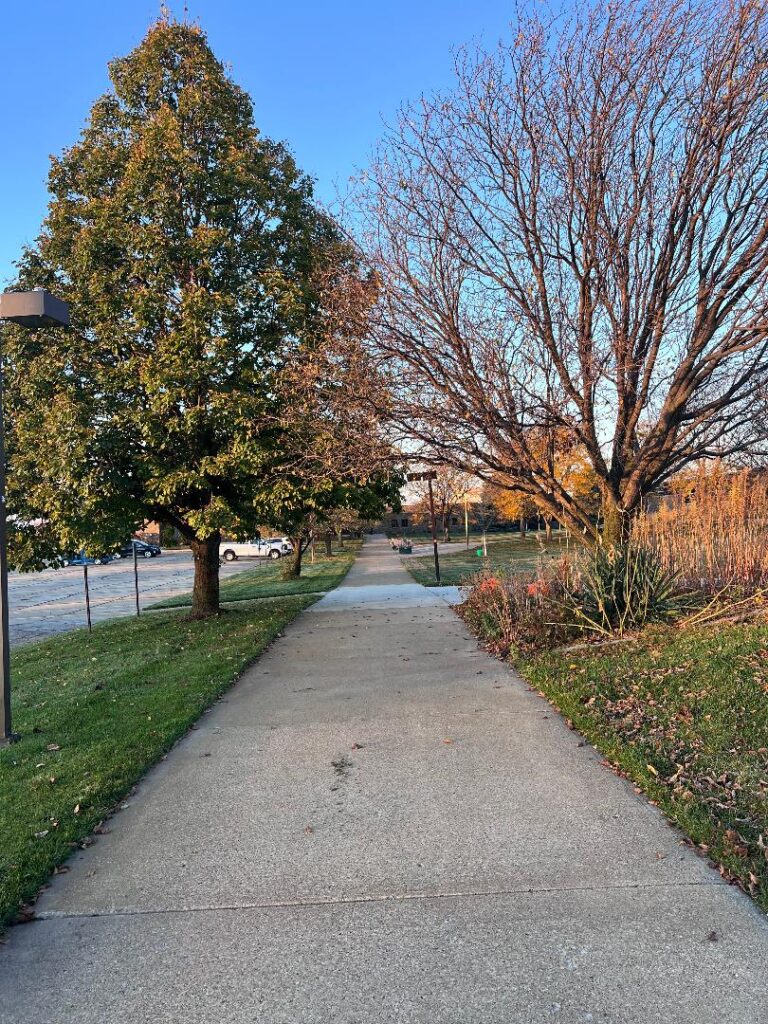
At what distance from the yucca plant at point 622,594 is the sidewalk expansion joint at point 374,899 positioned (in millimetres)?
5212

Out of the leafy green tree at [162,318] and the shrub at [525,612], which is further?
the leafy green tree at [162,318]

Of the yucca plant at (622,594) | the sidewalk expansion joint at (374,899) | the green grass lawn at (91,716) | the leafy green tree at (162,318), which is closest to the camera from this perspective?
the sidewalk expansion joint at (374,899)

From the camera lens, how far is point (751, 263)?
7.50 meters

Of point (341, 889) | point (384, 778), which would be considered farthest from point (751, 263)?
point (341, 889)

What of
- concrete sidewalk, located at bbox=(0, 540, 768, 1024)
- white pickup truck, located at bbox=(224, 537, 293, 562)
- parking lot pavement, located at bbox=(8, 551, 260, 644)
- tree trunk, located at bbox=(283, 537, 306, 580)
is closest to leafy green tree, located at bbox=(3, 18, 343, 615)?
parking lot pavement, located at bbox=(8, 551, 260, 644)

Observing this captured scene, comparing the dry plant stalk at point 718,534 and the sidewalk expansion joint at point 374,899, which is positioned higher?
the dry plant stalk at point 718,534

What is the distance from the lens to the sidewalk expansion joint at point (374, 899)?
307 cm

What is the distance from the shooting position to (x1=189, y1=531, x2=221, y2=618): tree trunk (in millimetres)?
12836

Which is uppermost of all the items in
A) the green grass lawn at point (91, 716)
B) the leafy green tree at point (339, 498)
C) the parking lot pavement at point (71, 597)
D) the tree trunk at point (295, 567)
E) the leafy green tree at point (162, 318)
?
the leafy green tree at point (162, 318)

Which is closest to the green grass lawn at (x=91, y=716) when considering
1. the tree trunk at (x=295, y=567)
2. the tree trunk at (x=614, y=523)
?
the tree trunk at (x=614, y=523)

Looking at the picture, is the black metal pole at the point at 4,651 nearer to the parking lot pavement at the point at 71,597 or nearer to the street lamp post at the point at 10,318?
the street lamp post at the point at 10,318

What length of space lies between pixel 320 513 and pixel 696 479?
19.3 ft

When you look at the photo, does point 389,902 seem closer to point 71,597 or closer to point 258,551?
point 71,597

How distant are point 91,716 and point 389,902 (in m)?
4.24
